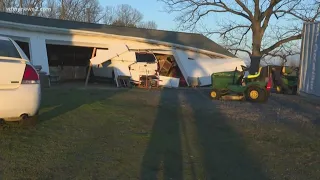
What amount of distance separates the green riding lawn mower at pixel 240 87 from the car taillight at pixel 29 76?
28.9 feet

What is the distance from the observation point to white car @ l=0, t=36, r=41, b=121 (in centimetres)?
604

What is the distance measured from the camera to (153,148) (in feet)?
20.1

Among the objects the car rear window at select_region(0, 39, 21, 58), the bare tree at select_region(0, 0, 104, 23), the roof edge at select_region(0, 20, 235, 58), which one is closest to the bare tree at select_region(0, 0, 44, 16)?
the bare tree at select_region(0, 0, 104, 23)

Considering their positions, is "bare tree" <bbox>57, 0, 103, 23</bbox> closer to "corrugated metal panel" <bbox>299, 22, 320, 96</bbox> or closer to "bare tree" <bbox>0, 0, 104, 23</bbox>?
"bare tree" <bbox>0, 0, 104, 23</bbox>

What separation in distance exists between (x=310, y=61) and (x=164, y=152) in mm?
9638

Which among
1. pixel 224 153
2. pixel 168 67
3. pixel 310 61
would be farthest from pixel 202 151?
pixel 168 67

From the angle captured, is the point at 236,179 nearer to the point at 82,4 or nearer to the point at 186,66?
the point at 186,66

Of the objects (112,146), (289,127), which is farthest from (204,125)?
(112,146)

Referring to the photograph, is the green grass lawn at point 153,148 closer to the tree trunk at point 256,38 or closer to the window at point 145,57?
the window at point 145,57

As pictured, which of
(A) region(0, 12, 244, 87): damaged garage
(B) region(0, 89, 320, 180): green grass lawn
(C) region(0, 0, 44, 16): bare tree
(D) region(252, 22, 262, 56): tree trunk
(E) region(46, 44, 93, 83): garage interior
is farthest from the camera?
(C) region(0, 0, 44, 16): bare tree

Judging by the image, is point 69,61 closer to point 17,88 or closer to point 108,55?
point 108,55

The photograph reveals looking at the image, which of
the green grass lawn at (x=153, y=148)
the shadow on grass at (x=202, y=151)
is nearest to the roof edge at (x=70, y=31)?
the green grass lawn at (x=153, y=148)

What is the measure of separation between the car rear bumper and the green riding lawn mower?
8.79 meters

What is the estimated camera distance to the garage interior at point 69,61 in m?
25.1
